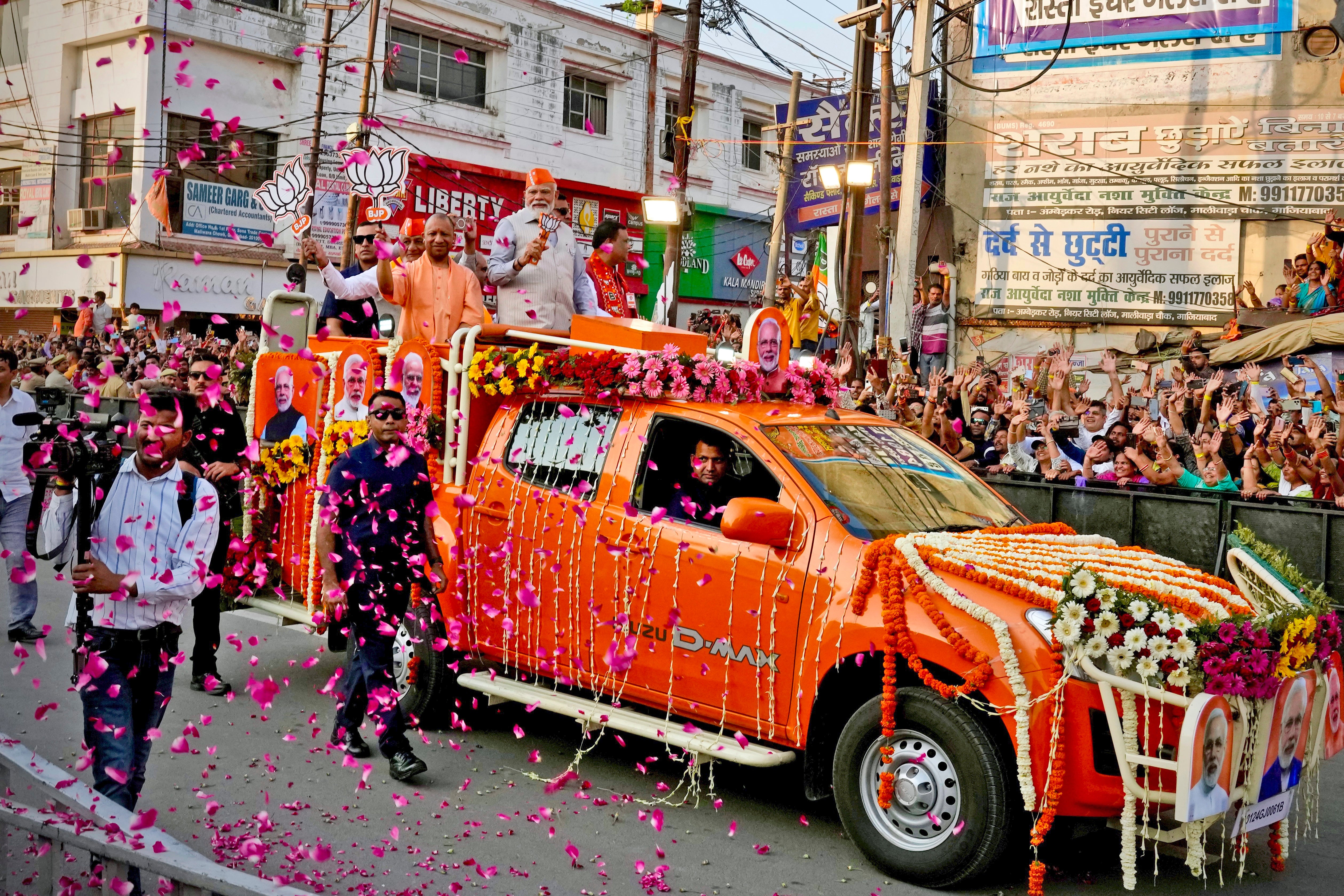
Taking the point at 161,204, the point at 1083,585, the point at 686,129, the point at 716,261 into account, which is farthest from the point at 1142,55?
the point at 716,261

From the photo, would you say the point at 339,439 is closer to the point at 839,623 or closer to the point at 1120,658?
the point at 839,623

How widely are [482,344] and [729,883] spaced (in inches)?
130

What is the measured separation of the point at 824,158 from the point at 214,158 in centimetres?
1428

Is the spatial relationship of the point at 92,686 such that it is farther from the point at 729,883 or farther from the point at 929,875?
the point at 929,875

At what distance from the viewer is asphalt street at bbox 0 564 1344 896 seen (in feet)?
17.1

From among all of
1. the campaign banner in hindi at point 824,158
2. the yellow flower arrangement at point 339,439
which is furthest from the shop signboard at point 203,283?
the yellow flower arrangement at point 339,439

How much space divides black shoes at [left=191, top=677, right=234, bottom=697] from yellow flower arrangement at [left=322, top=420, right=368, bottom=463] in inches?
61.0

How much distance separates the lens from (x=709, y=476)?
6281mm

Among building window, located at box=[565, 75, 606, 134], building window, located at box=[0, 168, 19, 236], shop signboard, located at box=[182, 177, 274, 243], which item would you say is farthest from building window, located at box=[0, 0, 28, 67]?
building window, located at box=[565, 75, 606, 134]

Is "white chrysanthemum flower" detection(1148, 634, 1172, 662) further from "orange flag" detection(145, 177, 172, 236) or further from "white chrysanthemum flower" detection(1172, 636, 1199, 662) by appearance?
"orange flag" detection(145, 177, 172, 236)

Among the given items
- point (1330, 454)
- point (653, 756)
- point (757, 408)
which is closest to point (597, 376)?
point (757, 408)

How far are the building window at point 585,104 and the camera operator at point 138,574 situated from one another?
3059cm

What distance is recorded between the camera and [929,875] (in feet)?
16.8

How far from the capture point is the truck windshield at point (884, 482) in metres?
5.79
